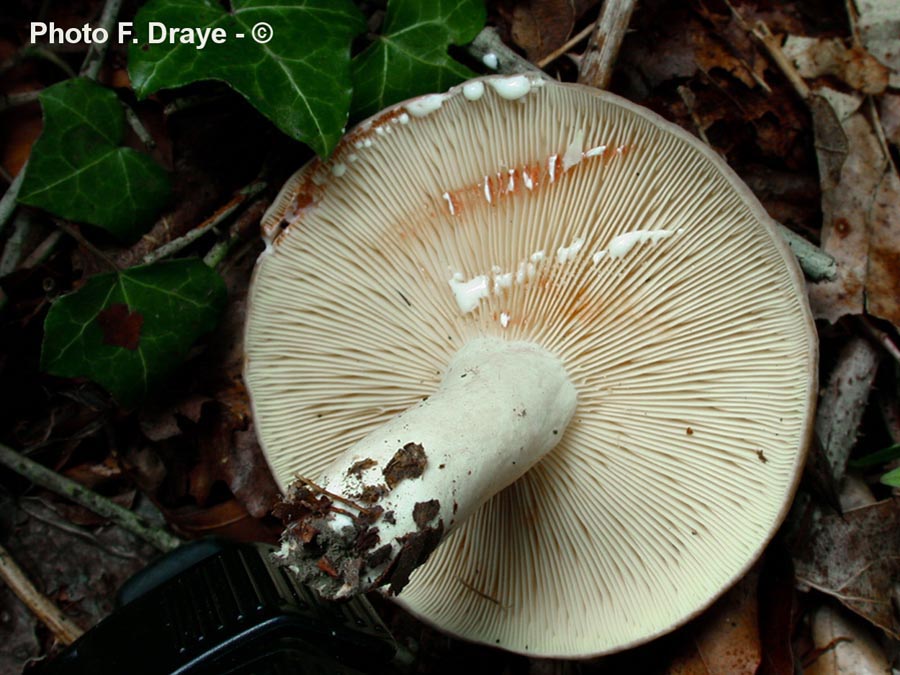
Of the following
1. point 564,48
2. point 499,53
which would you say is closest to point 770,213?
point 564,48

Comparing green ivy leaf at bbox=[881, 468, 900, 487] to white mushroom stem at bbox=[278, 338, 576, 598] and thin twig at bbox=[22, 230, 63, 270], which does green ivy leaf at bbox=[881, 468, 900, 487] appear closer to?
Answer: white mushroom stem at bbox=[278, 338, 576, 598]

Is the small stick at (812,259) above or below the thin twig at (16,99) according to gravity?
below

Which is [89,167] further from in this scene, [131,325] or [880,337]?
[880,337]

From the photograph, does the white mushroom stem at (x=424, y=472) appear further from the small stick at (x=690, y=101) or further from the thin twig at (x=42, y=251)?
the thin twig at (x=42, y=251)

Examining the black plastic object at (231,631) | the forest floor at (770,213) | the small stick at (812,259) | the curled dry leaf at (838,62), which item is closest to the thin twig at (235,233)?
the forest floor at (770,213)

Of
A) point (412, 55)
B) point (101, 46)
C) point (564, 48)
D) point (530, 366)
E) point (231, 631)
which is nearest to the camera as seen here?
point (231, 631)

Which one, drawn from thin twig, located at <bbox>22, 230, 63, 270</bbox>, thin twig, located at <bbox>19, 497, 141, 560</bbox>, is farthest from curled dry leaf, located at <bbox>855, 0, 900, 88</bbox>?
thin twig, located at <bbox>19, 497, 141, 560</bbox>
